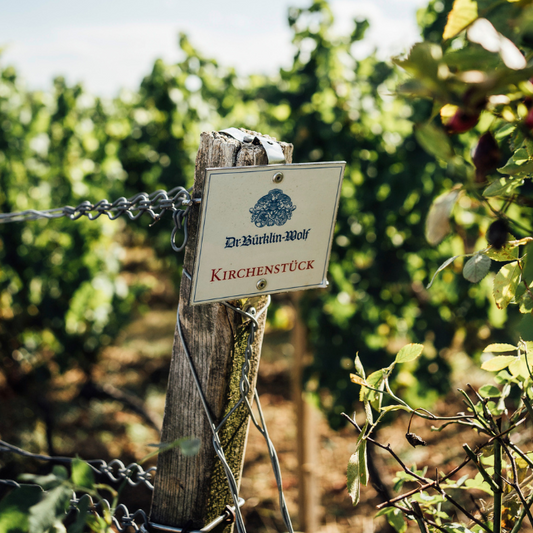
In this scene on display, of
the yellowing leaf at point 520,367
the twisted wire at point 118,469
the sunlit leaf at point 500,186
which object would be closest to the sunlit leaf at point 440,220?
the sunlit leaf at point 500,186

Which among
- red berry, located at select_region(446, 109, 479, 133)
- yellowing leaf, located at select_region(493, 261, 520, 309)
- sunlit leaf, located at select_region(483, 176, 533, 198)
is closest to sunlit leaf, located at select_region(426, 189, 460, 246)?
red berry, located at select_region(446, 109, 479, 133)

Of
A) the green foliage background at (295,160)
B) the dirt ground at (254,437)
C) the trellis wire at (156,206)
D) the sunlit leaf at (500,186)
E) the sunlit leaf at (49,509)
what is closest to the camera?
the sunlit leaf at (49,509)

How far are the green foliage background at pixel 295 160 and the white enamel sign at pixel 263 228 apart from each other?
1.95 meters

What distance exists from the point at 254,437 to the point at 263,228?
367cm

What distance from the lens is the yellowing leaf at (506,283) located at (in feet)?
2.54

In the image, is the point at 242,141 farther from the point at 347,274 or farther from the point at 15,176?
the point at 15,176

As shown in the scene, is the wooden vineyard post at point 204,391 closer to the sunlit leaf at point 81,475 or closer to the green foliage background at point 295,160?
the sunlit leaf at point 81,475

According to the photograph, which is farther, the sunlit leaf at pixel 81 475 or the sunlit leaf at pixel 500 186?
the sunlit leaf at pixel 500 186

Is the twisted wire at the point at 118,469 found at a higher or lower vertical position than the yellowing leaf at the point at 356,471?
lower

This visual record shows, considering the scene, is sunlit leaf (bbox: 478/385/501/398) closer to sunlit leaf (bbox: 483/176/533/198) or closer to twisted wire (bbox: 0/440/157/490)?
sunlit leaf (bbox: 483/176/533/198)

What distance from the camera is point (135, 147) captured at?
14.1 feet

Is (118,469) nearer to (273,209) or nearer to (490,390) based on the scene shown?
(273,209)

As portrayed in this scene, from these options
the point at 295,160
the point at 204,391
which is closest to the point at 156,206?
the point at 204,391

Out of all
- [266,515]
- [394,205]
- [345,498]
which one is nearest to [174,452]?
[394,205]
